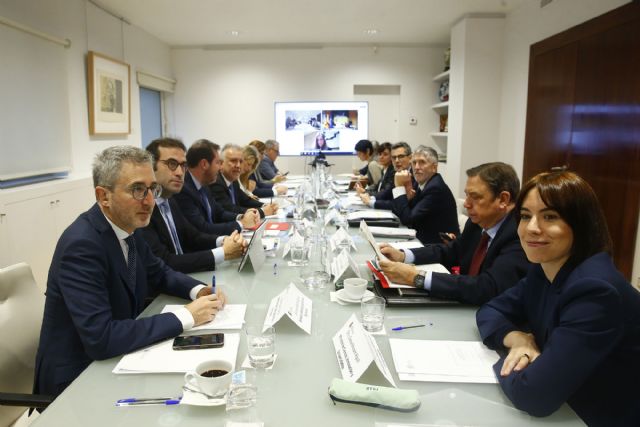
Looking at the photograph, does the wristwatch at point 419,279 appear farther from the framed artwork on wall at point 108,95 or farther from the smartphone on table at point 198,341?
the framed artwork on wall at point 108,95

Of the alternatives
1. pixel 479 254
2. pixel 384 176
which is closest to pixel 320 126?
pixel 384 176

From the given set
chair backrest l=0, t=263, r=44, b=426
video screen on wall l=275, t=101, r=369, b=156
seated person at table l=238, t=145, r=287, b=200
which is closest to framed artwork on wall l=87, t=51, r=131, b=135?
seated person at table l=238, t=145, r=287, b=200

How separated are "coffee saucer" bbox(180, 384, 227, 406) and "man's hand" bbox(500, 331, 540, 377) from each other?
2.26 ft

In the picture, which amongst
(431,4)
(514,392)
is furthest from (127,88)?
(514,392)

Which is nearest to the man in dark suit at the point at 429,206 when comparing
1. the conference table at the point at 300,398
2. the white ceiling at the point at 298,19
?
the conference table at the point at 300,398

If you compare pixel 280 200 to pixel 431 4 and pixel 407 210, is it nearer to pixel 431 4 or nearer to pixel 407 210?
pixel 407 210

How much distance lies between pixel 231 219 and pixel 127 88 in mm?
3400

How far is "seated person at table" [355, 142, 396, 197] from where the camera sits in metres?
4.88

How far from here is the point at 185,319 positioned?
54.5 inches

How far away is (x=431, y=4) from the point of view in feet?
17.5

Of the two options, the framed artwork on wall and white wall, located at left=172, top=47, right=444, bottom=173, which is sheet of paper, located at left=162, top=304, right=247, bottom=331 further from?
white wall, located at left=172, top=47, right=444, bottom=173

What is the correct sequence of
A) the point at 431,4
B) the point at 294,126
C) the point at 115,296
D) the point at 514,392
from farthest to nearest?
the point at 294,126
the point at 431,4
the point at 115,296
the point at 514,392

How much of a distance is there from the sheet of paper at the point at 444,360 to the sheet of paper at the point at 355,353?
61 mm

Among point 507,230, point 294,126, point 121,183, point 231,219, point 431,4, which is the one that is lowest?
point 231,219
